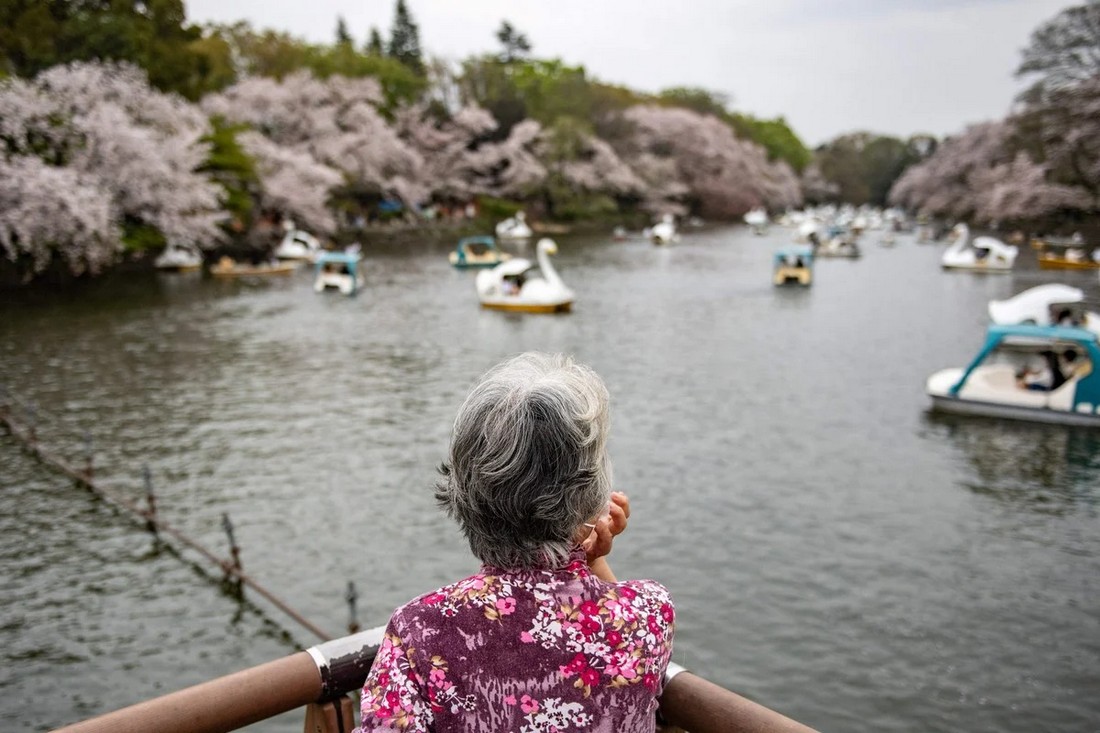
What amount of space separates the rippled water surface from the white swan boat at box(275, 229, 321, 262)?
15.4 meters

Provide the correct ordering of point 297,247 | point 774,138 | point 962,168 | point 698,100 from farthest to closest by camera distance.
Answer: point 774,138, point 698,100, point 962,168, point 297,247

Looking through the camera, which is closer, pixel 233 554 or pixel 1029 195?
pixel 233 554

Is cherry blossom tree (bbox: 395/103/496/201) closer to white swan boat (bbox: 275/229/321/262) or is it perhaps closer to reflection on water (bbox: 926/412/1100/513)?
white swan boat (bbox: 275/229/321/262)

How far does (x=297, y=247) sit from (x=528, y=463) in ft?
113

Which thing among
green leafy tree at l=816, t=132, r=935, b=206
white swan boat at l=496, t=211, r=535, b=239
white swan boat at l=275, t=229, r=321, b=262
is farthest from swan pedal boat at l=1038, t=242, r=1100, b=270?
green leafy tree at l=816, t=132, r=935, b=206

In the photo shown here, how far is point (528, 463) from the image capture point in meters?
1.44

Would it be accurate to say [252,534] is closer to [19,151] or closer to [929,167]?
[19,151]

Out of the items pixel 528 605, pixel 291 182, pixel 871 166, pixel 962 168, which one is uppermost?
pixel 871 166

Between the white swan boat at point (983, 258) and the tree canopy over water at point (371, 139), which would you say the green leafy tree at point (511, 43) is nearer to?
the tree canopy over water at point (371, 139)

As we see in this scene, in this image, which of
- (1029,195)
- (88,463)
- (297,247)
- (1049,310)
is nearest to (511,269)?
(1049,310)

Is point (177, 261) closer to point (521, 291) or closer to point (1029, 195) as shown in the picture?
point (521, 291)

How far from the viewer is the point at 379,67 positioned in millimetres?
53250

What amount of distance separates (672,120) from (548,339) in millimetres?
54546

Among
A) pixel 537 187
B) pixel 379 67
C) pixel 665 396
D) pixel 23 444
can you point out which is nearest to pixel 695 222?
pixel 537 187
